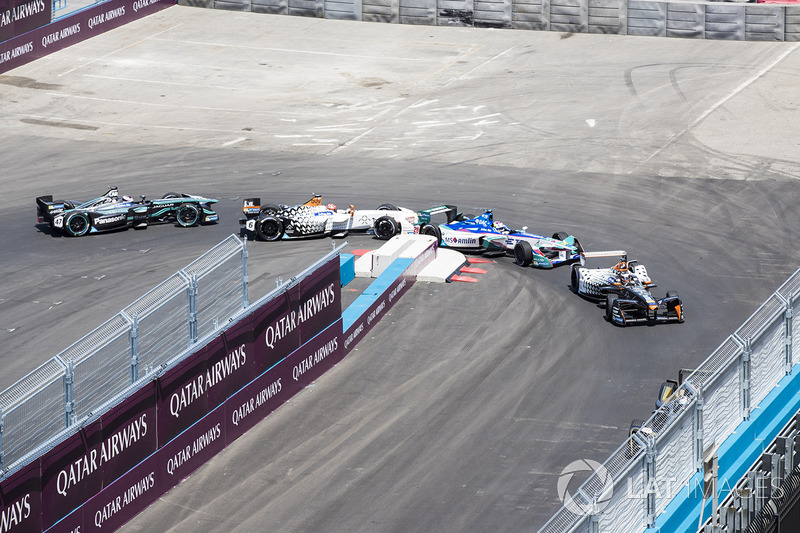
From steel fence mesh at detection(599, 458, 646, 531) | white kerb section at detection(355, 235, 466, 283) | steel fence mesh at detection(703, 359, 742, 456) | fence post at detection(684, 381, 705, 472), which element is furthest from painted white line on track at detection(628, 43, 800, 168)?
steel fence mesh at detection(599, 458, 646, 531)

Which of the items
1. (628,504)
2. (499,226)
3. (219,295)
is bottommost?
(499,226)

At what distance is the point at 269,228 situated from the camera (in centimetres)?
3100

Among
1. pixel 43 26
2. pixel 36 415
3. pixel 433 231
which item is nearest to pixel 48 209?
pixel 433 231

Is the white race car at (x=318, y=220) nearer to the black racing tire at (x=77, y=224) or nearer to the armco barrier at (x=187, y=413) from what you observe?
the black racing tire at (x=77, y=224)

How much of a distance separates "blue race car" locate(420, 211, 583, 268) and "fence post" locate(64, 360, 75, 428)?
46.8 feet

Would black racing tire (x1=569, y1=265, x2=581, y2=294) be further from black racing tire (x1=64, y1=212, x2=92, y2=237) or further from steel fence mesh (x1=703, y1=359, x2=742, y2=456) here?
black racing tire (x1=64, y1=212, x2=92, y2=237)

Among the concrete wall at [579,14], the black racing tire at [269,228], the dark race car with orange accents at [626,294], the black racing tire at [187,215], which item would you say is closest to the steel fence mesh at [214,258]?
the dark race car with orange accents at [626,294]

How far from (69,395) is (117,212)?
591 inches

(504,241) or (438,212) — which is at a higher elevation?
(438,212)

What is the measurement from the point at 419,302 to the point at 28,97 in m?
22.0

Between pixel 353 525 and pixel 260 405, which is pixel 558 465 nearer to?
pixel 353 525

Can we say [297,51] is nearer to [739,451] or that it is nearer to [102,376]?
[102,376]

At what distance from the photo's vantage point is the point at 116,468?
722 inches

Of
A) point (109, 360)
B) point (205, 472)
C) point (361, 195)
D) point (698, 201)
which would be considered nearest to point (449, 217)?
point (361, 195)
